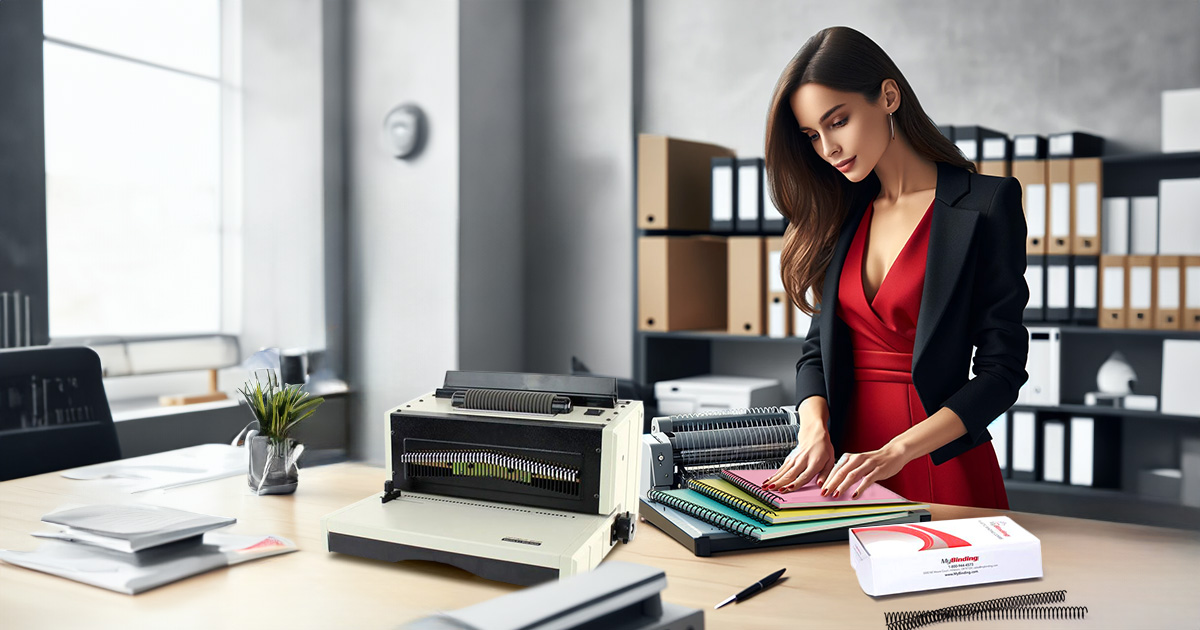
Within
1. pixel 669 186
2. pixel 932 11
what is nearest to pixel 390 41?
pixel 669 186

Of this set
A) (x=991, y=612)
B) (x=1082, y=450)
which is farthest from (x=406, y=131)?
(x=991, y=612)

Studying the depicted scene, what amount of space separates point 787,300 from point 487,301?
54.9 inches

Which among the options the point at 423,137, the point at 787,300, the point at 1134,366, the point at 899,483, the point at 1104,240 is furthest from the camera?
the point at 423,137

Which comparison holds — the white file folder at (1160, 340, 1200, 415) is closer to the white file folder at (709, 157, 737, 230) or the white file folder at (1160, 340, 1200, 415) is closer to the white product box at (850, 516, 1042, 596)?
the white file folder at (709, 157, 737, 230)

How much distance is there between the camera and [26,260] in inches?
112

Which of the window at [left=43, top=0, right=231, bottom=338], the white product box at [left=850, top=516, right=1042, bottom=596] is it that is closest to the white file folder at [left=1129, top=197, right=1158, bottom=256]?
the white product box at [left=850, top=516, right=1042, bottom=596]

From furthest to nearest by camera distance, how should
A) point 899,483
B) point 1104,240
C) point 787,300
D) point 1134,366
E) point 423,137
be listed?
1. point 423,137
2. point 787,300
3. point 1134,366
4. point 1104,240
5. point 899,483

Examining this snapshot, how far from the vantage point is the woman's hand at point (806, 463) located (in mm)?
1263

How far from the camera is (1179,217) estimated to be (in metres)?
2.72

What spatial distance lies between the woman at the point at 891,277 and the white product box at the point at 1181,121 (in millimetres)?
1733

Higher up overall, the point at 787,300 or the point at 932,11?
the point at 932,11

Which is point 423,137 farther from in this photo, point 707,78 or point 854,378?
point 854,378

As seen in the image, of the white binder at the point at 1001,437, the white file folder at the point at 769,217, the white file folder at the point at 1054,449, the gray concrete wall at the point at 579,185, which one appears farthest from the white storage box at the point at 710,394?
the white file folder at the point at 1054,449

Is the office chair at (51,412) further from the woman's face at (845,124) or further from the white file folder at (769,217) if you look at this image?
the white file folder at (769,217)
